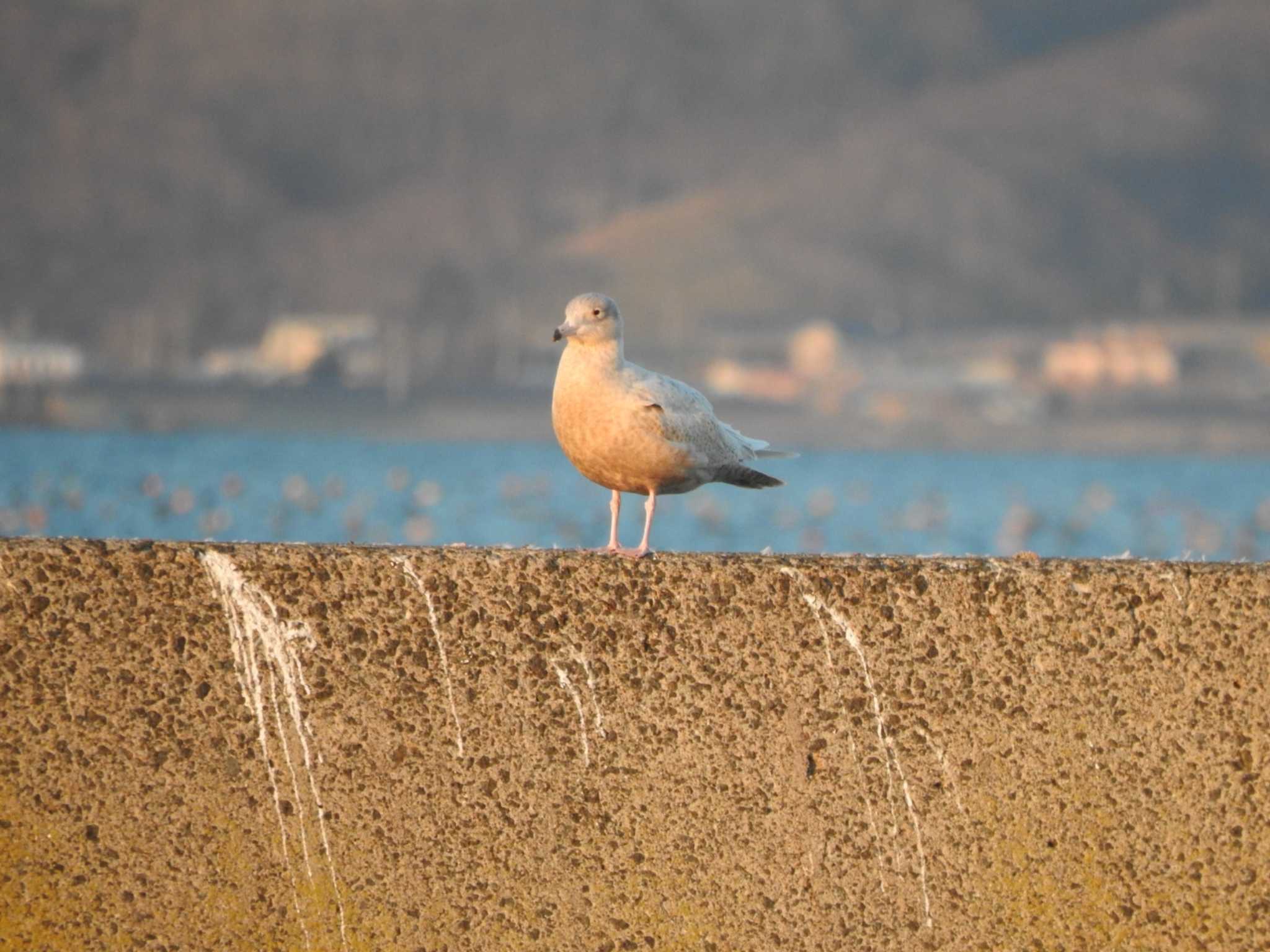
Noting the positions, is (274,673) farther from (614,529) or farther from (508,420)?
(508,420)

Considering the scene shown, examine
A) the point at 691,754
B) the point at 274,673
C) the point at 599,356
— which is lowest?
the point at 691,754

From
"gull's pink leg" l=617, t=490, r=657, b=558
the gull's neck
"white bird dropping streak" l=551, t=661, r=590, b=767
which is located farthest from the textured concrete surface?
the gull's neck

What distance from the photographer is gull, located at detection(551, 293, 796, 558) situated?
355 cm

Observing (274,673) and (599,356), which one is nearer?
(274,673)

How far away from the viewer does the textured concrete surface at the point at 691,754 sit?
3.00 m

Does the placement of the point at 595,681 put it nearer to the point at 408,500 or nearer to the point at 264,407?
the point at 408,500

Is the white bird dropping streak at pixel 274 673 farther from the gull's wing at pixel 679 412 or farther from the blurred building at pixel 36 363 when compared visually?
the blurred building at pixel 36 363

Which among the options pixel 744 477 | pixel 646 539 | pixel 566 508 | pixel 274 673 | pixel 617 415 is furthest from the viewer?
pixel 566 508

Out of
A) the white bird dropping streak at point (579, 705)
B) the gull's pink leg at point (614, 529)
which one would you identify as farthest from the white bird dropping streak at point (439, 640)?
the gull's pink leg at point (614, 529)

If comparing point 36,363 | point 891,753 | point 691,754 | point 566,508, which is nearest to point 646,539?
point 691,754

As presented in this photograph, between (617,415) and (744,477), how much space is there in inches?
19.9

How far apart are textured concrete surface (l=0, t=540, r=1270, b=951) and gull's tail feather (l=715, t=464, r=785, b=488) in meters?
0.81

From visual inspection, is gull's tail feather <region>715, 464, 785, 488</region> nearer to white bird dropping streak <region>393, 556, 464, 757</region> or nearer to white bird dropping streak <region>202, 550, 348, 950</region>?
white bird dropping streak <region>393, 556, 464, 757</region>

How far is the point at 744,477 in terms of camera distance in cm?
394
